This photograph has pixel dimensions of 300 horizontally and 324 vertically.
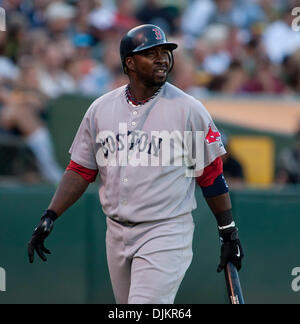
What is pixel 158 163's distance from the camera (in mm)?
4613

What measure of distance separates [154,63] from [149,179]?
27.3 inches

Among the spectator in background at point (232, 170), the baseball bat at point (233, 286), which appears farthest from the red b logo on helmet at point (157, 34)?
the spectator in background at point (232, 170)

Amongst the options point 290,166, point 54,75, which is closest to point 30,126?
point 54,75

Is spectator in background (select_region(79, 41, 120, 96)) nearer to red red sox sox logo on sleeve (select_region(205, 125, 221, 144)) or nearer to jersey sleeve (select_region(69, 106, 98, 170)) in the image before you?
jersey sleeve (select_region(69, 106, 98, 170))

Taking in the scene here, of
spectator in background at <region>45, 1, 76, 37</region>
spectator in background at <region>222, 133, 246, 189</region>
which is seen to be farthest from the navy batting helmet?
spectator in background at <region>45, 1, 76, 37</region>

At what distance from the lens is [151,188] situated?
4605 millimetres

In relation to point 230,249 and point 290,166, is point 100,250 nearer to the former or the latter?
point 290,166

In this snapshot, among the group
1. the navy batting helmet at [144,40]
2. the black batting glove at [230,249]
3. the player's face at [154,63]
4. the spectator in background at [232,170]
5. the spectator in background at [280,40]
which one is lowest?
the black batting glove at [230,249]

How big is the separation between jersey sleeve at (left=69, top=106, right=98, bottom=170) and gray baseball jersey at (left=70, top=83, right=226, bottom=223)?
0.06 meters

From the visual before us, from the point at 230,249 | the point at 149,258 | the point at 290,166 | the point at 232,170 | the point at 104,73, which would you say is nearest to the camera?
the point at 149,258

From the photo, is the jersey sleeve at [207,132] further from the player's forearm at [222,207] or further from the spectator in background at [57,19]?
the spectator in background at [57,19]

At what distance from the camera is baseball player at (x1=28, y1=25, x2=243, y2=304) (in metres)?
4.58

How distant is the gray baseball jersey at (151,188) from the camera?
15.0 feet
